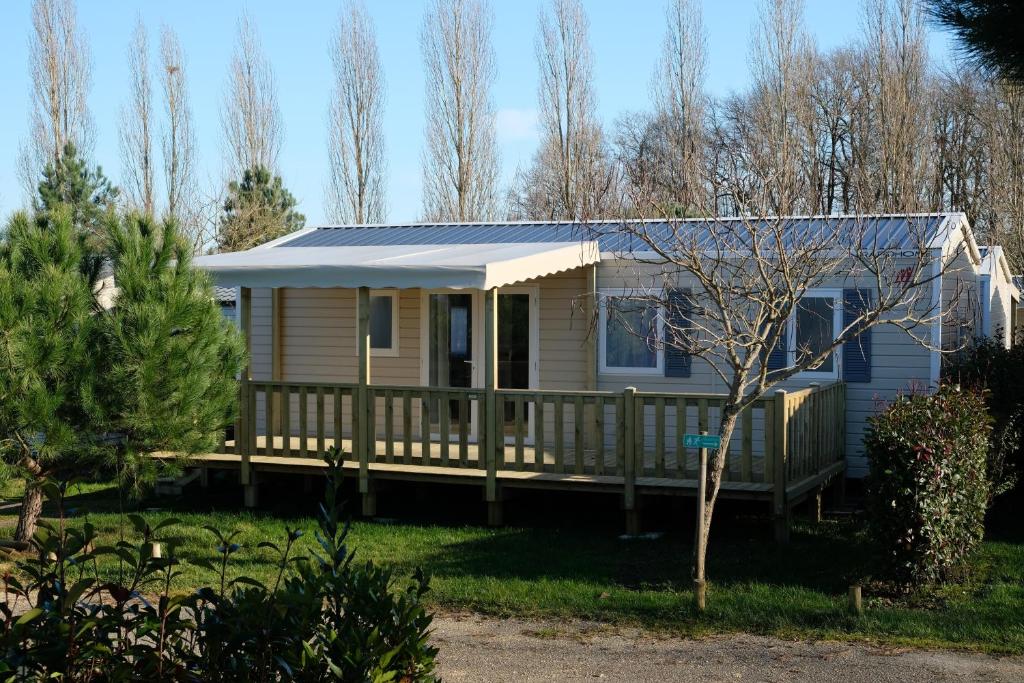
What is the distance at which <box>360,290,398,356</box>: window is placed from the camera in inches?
546

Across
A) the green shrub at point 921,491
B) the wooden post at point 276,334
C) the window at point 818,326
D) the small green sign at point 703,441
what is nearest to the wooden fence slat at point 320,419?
the wooden post at point 276,334

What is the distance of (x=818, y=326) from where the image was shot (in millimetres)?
12297

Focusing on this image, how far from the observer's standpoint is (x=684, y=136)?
1250 inches

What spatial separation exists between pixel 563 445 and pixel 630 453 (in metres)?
0.78

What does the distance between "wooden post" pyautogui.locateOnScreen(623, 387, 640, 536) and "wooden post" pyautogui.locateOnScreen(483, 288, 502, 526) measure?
50.5 inches

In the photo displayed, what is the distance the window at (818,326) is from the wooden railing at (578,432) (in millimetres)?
439

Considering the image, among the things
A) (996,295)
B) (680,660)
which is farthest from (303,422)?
(996,295)

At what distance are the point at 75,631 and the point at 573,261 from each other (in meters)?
9.40

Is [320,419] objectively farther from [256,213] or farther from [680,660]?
[256,213]

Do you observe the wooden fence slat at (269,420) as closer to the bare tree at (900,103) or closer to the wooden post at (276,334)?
the wooden post at (276,334)

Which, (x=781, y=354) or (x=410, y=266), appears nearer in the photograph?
(x=410, y=266)

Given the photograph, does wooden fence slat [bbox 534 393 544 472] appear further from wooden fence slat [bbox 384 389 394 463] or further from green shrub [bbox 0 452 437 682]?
green shrub [bbox 0 452 437 682]

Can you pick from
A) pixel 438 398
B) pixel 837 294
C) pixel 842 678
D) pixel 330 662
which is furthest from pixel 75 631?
pixel 837 294

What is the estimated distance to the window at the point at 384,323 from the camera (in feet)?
45.5
